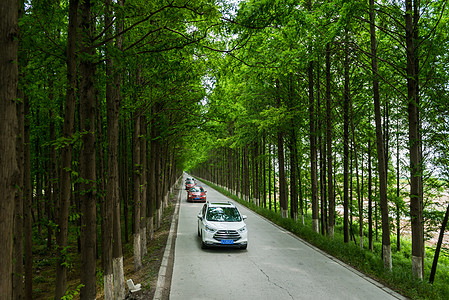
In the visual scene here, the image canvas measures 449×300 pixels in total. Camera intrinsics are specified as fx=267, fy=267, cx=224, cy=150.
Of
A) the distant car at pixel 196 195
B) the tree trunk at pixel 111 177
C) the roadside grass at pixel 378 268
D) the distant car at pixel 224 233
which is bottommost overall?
the distant car at pixel 196 195

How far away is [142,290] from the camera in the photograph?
7.07 m

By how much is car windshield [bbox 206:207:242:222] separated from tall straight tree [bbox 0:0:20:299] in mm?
9127

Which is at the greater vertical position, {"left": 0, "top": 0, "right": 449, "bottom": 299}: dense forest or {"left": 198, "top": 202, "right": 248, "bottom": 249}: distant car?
{"left": 0, "top": 0, "right": 449, "bottom": 299}: dense forest

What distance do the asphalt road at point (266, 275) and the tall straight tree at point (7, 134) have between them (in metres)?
4.77

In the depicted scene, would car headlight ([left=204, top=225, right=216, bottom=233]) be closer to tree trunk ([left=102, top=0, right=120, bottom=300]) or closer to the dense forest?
the dense forest

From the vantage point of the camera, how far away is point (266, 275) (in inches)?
321

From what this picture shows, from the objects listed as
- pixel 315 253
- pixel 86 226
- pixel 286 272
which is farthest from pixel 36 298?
pixel 315 253

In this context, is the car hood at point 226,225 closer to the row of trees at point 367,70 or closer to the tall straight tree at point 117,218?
the row of trees at point 367,70

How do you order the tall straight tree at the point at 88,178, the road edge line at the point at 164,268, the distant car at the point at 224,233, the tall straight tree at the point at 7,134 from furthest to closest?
the distant car at the point at 224,233 < the road edge line at the point at 164,268 < the tall straight tree at the point at 88,178 < the tall straight tree at the point at 7,134

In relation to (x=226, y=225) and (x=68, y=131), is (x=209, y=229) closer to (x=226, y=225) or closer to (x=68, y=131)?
(x=226, y=225)

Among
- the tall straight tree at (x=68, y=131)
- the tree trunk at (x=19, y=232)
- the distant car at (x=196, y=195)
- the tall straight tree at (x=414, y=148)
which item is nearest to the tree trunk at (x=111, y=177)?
the tall straight tree at (x=68, y=131)

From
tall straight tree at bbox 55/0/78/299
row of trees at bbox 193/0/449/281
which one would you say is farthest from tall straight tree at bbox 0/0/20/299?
row of trees at bbox 193/0/449/281

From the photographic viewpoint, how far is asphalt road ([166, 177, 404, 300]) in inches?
268

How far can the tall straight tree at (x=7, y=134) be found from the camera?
2.53 metres
